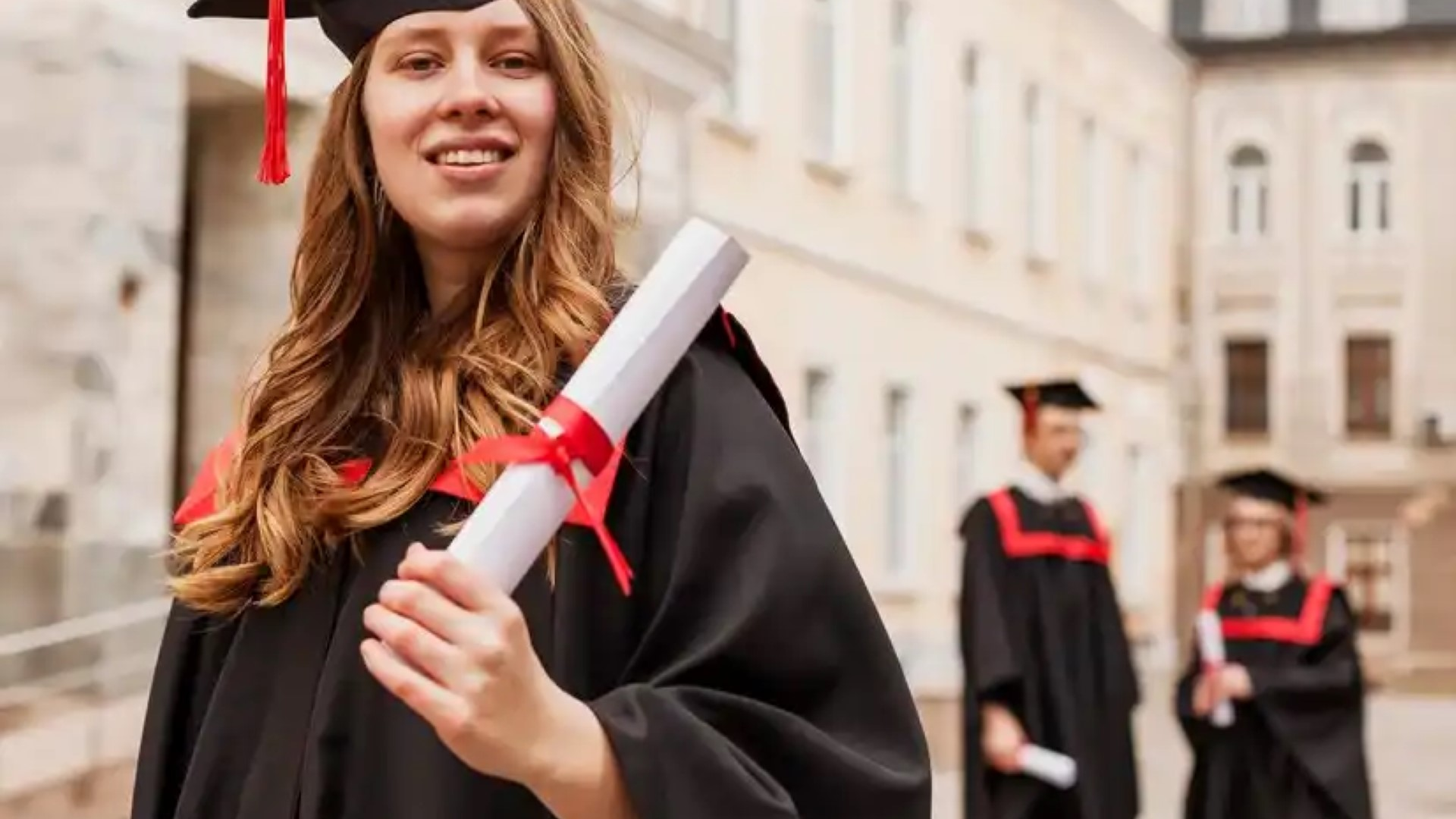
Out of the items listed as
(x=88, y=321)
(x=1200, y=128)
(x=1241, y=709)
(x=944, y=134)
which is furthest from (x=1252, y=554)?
(x=1200, y=128)

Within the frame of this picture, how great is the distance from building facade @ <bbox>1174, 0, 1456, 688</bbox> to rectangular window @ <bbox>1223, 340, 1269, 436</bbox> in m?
0.01

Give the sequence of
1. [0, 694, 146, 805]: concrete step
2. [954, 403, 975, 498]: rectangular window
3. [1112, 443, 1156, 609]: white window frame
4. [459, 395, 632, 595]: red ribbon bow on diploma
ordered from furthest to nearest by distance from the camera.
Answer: [1112, 443, 1156, 609]: white window frame
[954, 403, 975, 498]: rectangular window
[0, 694, 146, 805]: concrete step
[459, 395, 632, 595]: red ribbon bow on diploma

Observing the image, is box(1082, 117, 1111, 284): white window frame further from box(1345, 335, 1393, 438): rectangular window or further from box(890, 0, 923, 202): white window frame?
box(890, 0, 923, 202): white window frame

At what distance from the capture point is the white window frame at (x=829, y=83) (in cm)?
1064

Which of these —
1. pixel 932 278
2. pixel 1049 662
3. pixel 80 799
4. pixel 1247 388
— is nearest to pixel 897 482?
pixel 932 278

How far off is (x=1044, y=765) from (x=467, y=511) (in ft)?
16.1

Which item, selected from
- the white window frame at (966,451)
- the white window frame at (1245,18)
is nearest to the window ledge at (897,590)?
the white window frame at (966,451)

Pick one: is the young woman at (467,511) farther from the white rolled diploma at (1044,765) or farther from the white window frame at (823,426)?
the white window frame at (823,426)

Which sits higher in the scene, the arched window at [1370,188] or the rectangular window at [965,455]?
the arched window at [1370,188]

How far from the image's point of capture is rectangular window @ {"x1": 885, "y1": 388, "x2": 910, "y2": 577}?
11.6m

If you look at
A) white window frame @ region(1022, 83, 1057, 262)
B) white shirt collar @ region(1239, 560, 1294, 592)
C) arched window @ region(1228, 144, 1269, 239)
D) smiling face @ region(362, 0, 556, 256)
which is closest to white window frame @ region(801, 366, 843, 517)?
white window frame @ region(1022, 83, 1057, 262)

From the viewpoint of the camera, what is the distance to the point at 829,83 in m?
10.9

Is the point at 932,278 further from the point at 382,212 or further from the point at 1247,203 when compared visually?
the point at 382,212

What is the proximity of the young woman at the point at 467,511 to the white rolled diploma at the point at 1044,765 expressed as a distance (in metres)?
4.70
